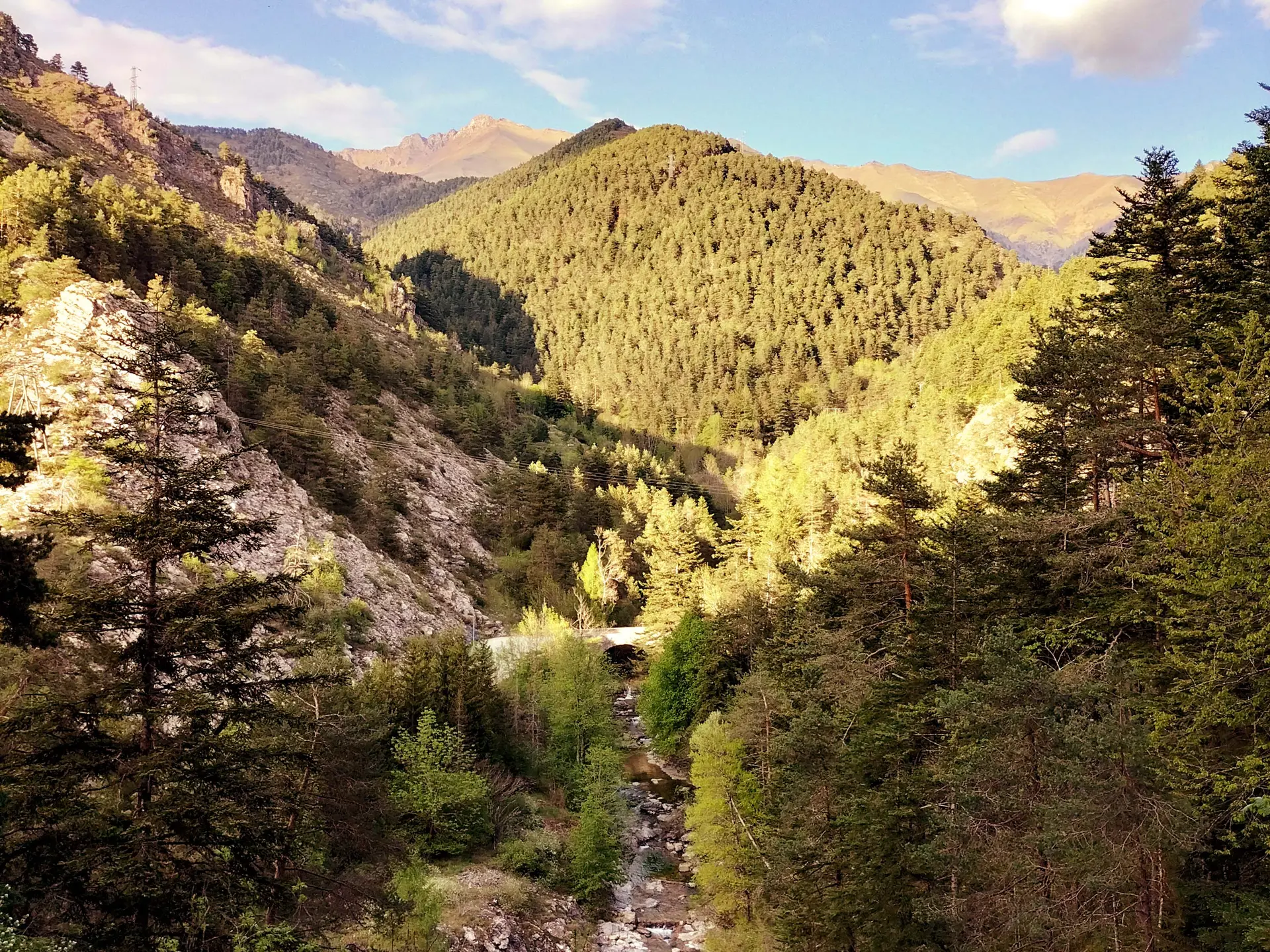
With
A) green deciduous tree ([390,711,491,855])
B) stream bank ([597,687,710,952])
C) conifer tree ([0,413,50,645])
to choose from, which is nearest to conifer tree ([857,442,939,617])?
conifer tree ([0,413,50,645])

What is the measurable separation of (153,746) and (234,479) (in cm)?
1665

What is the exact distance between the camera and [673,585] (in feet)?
204

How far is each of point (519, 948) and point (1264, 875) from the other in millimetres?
24968

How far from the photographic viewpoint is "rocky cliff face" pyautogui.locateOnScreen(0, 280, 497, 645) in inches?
1403

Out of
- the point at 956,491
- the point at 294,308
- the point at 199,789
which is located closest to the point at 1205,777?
the point at 199,789

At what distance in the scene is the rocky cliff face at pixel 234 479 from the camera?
117 feet

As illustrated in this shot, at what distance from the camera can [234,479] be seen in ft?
85.2

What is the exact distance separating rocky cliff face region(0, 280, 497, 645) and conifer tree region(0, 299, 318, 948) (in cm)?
1593

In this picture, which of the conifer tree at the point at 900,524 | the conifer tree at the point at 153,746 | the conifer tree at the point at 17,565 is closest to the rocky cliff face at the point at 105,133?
the conifer tree at the point at 153,746

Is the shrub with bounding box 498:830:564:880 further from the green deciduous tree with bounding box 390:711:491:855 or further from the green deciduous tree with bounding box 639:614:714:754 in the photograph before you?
the green deciduous tree with bounding box 639:614:714:754

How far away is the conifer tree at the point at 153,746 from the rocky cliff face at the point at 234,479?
15933 millimetres

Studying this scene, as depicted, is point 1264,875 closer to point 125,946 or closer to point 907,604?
point 907,604

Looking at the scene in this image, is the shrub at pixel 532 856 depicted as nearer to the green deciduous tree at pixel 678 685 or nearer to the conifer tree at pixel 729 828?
the conifer tree at pixel 729 828

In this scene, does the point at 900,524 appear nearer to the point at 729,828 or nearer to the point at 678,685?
the point at 729,828
